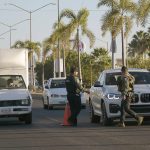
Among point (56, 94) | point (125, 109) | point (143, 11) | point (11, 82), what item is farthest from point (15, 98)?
point (143, 11)

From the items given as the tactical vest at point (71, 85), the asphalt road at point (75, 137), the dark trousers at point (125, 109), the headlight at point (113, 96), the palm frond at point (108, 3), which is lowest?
the asphalt road at point (75, 137)

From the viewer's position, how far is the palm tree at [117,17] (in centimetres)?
4400

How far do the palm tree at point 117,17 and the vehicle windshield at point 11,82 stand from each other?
23.4m

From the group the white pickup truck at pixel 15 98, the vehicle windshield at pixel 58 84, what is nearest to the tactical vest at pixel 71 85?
the white pickup truck at pixel 15 98

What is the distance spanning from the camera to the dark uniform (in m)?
18.7

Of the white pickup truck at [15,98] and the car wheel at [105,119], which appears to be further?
the white pickup truck at [15,98]

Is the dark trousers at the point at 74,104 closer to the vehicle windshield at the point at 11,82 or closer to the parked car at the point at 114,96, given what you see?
the parked car at the point at 114,96

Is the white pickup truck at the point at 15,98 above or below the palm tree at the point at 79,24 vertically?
below

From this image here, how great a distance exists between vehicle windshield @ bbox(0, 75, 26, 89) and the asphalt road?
228cm

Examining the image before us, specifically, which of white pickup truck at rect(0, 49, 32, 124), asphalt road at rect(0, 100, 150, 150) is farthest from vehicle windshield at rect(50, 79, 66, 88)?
asphalt road at rect(0, 100, 150, 150)

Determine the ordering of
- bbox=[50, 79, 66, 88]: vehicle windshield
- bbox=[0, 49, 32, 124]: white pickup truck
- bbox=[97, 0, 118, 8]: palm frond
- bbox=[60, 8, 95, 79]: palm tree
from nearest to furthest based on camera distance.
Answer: bbox=[0, 49, 32, 124]: white pickup truck < bbox=[50, 79, 66, 88]: vehicle windshield < bbox=[97, 0, 118, 8]: palm frond < bbox=[60, 8, 95, 79]: palm tree

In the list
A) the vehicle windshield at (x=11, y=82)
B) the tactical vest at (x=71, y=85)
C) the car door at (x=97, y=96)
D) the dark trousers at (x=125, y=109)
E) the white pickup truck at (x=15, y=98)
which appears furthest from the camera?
the vehicle windshield at (x=11, y=82)

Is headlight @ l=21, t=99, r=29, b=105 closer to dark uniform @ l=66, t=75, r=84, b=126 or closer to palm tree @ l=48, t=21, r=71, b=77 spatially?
dark uniform @ l=66, t=75, r=84, b=126

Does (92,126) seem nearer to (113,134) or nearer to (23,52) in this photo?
(113,134)
